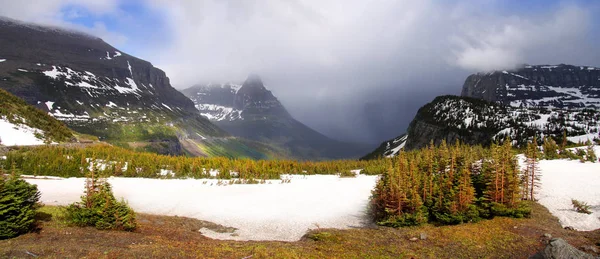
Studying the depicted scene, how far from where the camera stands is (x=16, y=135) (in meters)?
47.9

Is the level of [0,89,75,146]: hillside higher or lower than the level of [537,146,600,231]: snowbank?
higher

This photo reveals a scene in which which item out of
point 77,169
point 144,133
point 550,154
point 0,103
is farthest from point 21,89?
point 550,154

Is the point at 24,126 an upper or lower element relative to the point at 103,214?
upper

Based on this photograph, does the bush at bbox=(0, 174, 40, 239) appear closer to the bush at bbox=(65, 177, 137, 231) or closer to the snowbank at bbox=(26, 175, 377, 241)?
the bush at bbox=(65, 177, 137, 231)

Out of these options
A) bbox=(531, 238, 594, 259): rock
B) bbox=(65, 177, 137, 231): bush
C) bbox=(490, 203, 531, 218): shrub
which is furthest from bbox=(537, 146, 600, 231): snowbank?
bbox=(65, 177, 137, 231): bush

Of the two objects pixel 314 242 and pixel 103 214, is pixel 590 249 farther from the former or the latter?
pixel 103 214

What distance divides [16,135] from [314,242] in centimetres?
5671

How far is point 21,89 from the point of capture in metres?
184

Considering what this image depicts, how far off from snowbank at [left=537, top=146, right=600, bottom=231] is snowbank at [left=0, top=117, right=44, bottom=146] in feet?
216

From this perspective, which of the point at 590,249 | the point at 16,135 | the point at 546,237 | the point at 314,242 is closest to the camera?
the point at 590,249

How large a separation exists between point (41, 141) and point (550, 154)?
253 feet

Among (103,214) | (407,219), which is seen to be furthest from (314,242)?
(103,214)

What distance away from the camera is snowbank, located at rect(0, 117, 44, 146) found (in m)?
45.8

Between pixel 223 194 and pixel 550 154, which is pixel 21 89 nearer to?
pixel 223 194
